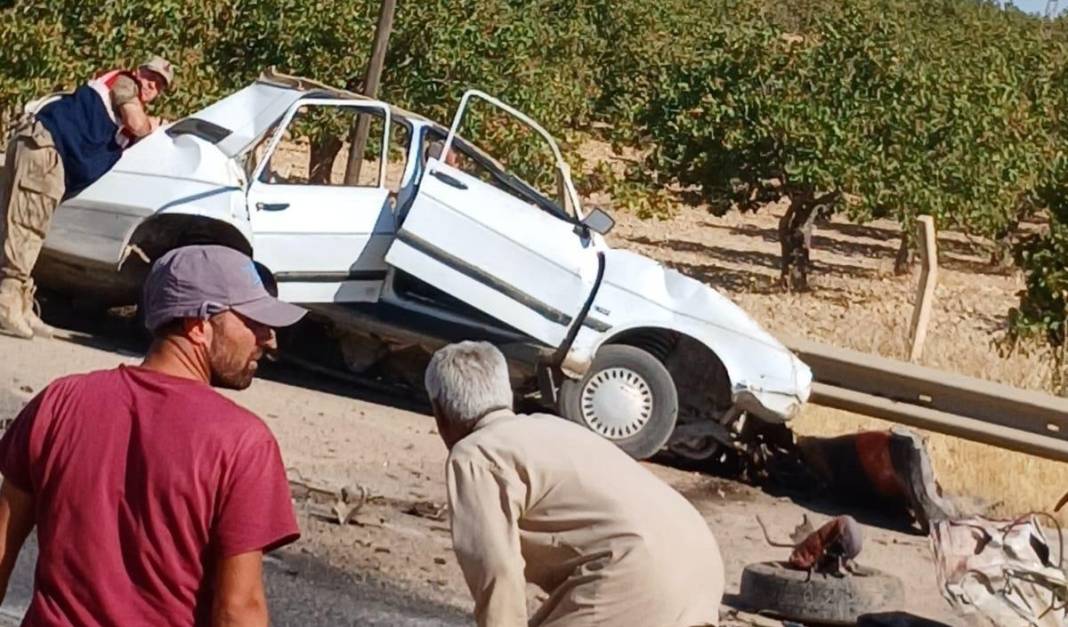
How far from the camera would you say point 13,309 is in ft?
38.0

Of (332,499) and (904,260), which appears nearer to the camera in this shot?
(332,499)

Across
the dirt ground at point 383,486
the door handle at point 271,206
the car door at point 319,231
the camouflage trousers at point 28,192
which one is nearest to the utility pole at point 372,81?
the dirt ground at point 383,486

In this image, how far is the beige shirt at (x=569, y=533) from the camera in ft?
14.4

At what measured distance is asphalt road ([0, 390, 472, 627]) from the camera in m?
7.24

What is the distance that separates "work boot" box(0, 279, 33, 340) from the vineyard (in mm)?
6799

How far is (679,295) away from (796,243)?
1637 centimetres

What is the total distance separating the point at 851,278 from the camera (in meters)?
30.1

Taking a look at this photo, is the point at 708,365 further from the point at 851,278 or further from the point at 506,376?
the point at 851,278

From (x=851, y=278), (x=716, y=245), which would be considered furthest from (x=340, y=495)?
(x=716, y=245)

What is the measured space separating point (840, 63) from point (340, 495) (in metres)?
19.1

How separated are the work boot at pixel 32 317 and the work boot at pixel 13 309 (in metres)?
0.04

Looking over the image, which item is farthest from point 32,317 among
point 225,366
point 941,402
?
point 225,366

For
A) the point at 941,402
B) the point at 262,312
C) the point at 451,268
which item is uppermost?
the point at 262,312

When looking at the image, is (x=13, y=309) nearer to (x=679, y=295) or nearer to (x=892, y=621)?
(x=679, y=295)
